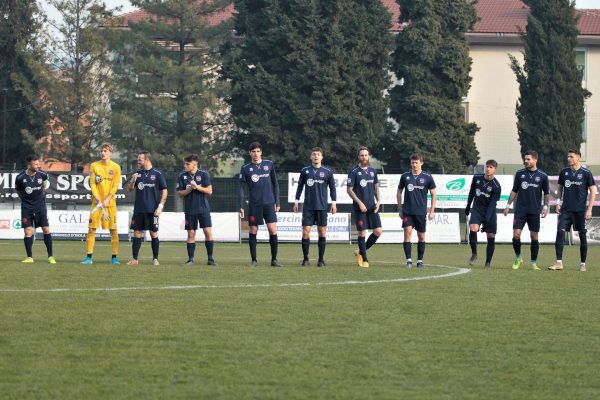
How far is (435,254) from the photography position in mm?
26422

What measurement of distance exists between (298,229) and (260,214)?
14746mm

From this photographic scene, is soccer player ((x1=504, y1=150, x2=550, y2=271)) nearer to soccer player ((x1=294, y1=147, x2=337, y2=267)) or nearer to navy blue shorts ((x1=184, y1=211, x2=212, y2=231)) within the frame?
soccer player ((x1=294, y1=147, x2=337, y2=267))

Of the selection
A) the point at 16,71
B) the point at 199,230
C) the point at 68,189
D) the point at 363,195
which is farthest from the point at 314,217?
the point at 16,71

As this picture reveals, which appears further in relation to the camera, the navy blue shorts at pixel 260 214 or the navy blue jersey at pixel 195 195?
the navy blue jersey at pixel 195 195

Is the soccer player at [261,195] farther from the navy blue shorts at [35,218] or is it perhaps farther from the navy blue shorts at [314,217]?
the navy blue shorts at [35,218]

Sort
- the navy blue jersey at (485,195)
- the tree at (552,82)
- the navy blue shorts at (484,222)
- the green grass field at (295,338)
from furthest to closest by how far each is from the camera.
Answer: the tree at (552,82) → the navy blue jersey at (485,195) → the navy blue shorts at (484,222) → the green grass field at (295,338)

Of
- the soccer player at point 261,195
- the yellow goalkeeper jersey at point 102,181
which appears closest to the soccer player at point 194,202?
the soccer player at point 261,195

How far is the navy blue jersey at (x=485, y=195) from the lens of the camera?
20406 mm

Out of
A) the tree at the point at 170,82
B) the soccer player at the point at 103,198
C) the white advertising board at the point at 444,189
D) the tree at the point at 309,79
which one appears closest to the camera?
the soccer player at the point at 103,198

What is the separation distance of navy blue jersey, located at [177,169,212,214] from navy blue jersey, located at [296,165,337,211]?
1.67 m

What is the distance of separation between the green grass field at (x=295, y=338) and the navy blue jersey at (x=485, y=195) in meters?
5.02

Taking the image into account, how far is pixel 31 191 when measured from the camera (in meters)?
19.4

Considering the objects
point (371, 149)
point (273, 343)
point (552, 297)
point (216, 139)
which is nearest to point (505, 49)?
point (371, 149)

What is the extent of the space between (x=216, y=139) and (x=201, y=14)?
6432 millimetres
